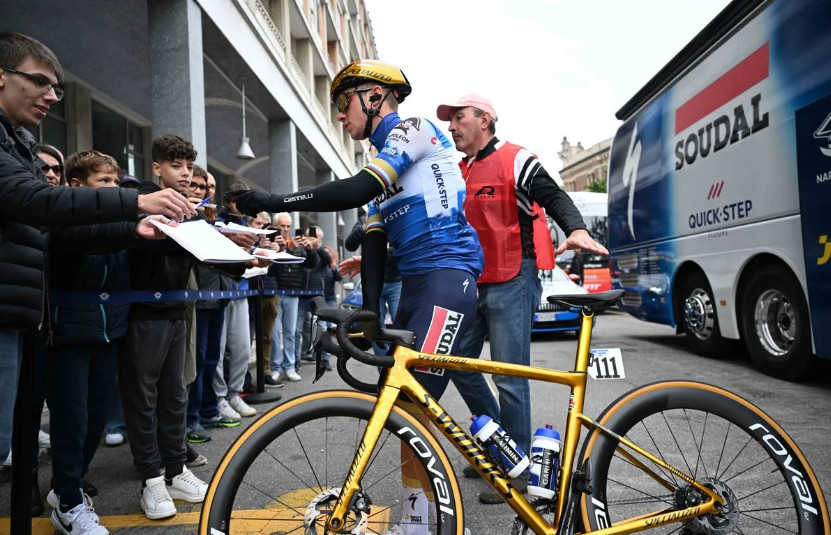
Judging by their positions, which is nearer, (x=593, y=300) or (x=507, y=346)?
(x=593, y=300)

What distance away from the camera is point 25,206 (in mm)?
1947

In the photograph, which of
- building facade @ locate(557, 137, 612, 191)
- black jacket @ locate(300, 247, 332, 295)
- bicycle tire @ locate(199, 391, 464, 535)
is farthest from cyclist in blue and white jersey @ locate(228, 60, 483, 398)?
building facade @ locate(557, 137, 612, 191)

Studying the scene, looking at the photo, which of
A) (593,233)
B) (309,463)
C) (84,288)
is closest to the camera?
(309,463)

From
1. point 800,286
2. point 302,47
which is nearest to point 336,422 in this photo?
point 800,286

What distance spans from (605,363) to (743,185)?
15.8ft

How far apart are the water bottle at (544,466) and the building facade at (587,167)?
81.9 meters

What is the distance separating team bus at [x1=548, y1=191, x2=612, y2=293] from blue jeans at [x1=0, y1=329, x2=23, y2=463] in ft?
48.6

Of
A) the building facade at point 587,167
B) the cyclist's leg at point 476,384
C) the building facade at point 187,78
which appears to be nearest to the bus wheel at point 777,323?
the cyclist's leg at point 476,384

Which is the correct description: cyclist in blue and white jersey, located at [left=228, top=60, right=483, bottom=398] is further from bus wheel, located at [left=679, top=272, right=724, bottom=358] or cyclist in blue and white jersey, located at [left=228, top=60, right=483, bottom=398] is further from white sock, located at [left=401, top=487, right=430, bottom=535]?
bus wheel, located at [left=679, top=272, right=724, bottom=358]

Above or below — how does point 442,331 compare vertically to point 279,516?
above

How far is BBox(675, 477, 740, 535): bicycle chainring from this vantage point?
201 centimetres

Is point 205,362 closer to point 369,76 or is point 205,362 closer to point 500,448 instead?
point 369,76

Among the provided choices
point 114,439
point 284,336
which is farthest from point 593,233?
point 114,439

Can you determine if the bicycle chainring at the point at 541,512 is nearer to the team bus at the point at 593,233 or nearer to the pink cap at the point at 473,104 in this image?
the pink cap at the point at 473,104
